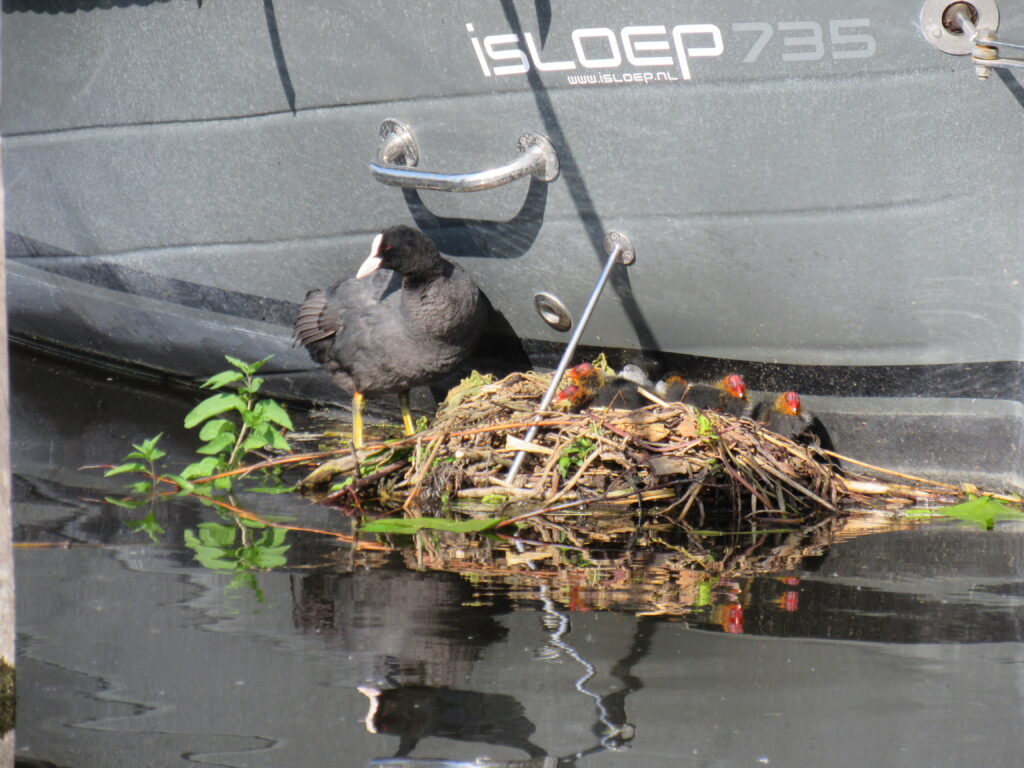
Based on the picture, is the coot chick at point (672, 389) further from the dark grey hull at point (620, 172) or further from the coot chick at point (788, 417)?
the coot chick at point (788, 417)

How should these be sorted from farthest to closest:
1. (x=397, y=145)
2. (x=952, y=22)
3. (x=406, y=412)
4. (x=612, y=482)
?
(x=406, y=412) < (x=397, y=145) < (x=612, y=482) < (x=952, y=22)

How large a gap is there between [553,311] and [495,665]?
2896 mm

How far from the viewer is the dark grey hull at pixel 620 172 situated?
194 inches

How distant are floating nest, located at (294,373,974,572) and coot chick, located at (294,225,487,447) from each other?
1.47 ft

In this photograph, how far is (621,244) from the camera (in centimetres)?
552

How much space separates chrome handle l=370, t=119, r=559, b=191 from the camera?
17.4 feet

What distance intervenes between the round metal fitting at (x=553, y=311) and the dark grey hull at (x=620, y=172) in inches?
1.8

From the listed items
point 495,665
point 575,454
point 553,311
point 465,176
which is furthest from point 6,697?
point 553,311

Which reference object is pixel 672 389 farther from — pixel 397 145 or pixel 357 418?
pixel 397 145

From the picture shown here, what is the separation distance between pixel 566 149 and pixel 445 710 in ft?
9.81

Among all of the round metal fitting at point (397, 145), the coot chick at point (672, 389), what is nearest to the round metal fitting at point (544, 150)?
the round metal fitting at point (397, 145)

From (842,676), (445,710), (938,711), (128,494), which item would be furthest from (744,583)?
(128,494)

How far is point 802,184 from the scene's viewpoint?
5125 millimetres

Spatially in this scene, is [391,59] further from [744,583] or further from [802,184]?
[744,583]
